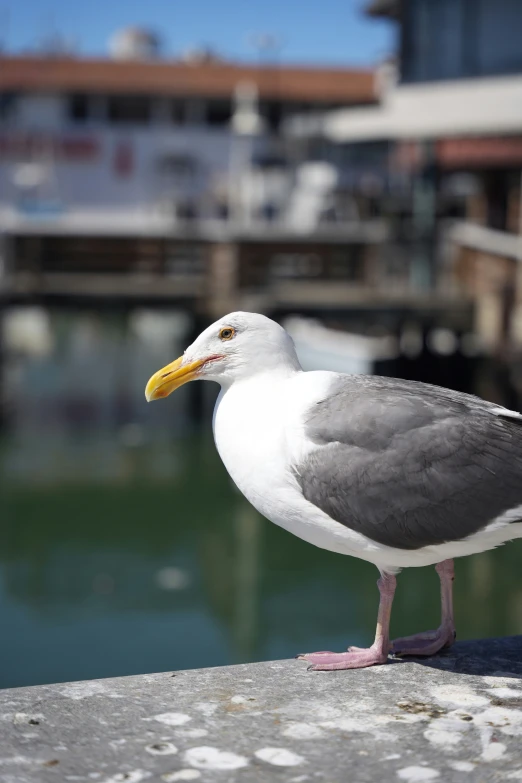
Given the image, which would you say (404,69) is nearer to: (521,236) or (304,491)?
(521,236)

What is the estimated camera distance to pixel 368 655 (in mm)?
3664

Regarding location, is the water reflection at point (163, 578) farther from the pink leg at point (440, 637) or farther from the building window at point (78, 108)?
the building window at point (78, 108)

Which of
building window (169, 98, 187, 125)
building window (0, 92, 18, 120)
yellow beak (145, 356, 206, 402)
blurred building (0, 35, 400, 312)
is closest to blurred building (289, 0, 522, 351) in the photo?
yellow beak (145, 356, 206, 402)

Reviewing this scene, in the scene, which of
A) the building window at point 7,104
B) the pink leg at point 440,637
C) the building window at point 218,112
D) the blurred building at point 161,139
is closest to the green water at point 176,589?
the pink leg at point 440,637

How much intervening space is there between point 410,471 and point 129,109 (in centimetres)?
4498

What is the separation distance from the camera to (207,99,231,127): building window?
46.9 metres

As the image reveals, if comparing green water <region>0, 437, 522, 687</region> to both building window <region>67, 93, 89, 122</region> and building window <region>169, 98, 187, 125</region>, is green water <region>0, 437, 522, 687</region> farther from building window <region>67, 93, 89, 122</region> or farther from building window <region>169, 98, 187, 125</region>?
building window <region>169, 98, 187, 125</region>

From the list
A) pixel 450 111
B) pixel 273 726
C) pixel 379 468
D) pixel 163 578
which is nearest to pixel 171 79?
pixel 450 111

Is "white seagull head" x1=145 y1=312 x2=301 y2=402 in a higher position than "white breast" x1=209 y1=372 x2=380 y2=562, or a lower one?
higher

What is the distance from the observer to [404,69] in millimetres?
18500

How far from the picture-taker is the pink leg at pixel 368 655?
11.9ft

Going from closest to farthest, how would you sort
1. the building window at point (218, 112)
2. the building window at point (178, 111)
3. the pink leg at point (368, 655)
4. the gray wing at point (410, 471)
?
the gray wing at point (410, 471)
the pink leg at point (368, 655)
the building window at point (178, 111)
the building window at point (218, 112)

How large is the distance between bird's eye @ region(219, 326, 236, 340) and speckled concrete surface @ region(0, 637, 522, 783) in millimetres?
1080

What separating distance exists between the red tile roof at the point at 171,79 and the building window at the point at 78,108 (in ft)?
2.05
